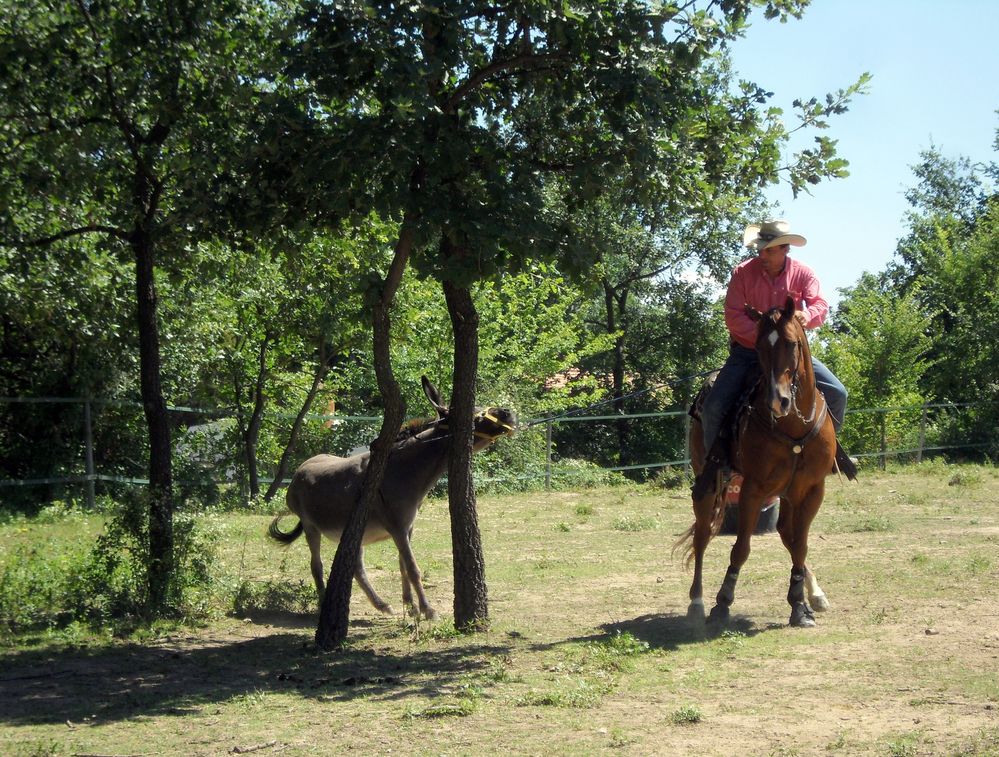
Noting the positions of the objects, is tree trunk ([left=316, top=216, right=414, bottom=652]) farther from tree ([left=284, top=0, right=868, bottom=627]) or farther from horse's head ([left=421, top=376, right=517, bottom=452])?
horse's head ([left=421, top=376, right=517, bottom=452])

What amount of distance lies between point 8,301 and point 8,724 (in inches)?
392

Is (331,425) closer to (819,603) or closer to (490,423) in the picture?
(490,423)

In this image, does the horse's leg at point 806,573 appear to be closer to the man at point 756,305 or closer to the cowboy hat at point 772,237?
the man at point 756,305

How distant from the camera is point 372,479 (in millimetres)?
8258

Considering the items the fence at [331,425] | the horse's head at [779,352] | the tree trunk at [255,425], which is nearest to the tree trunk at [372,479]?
the horse's head at [779,352]

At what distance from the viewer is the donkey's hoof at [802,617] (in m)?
8.20

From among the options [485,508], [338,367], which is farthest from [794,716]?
[338,367]

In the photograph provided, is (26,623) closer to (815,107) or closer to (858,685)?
(858,685)

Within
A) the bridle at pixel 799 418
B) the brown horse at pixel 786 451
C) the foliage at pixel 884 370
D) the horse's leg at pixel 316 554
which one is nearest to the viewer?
A: the brown horse at pixel 786 451

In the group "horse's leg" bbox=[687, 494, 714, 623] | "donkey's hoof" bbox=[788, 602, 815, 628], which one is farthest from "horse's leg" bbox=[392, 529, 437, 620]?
"donkey's hoof" bbox=[788, 602, 815, 628]

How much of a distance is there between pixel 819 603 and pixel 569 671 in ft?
9.40

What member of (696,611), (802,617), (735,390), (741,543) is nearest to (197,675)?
(696,611)

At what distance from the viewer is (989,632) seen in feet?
24.5

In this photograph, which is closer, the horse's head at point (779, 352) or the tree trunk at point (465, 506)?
the horse's head at point (779, 352)
